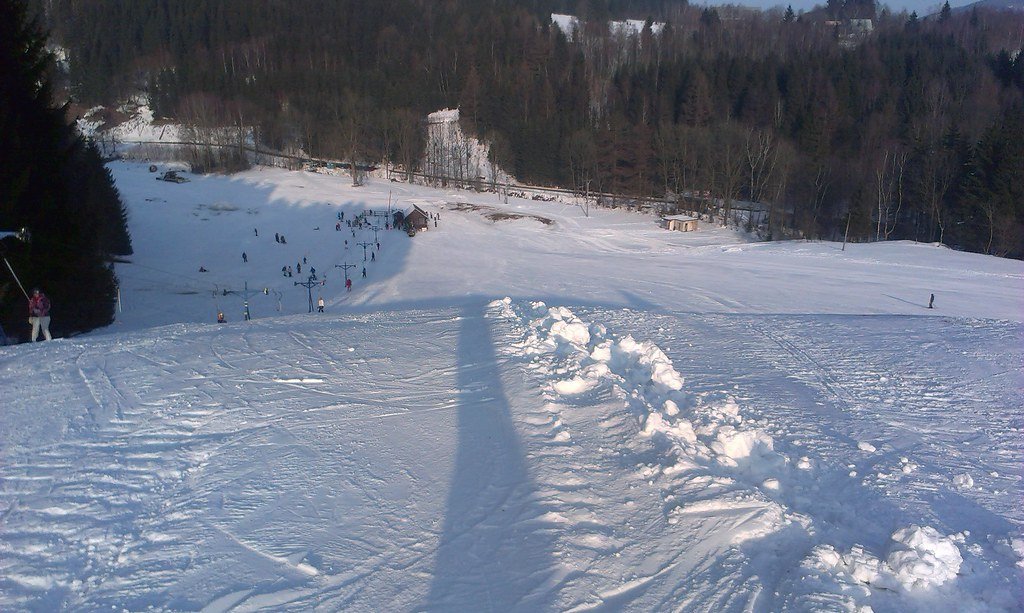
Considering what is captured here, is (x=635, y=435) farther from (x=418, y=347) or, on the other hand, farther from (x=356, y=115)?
(x=356, y=115)

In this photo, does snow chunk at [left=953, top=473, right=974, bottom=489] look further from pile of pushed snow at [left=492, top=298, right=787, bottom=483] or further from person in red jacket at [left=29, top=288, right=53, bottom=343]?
person in red jacket at [left=29, top=288, right=53, bottom=343]

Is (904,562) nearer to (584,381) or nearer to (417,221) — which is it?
(584,381)

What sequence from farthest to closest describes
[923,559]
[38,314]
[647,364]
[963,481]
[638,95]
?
[638,95], [38,314], [647,364], [963,481], [923,559]

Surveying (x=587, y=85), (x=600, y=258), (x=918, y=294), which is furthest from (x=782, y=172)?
(x=587, y=85)

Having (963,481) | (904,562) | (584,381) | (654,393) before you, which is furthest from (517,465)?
(963,481)

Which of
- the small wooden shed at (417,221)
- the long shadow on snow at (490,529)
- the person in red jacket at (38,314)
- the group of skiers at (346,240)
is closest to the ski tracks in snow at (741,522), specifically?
the long shadow on snow at (490,529)

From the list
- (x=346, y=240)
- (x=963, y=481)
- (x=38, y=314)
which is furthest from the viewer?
(x=346, y=240)

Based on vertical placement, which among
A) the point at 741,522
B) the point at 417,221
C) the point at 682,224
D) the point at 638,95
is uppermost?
the point at 638,95

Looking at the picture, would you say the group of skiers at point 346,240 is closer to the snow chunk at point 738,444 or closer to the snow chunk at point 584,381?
the snow chunk at point 584,381
